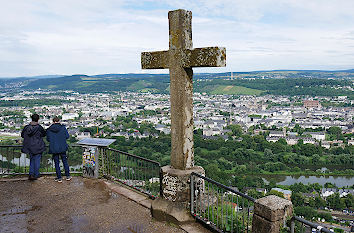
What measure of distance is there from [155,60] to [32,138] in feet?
11.2

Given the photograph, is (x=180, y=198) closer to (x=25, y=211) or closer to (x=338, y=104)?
(x=25, y=211)

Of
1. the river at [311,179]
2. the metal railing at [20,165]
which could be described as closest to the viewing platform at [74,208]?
the metal railing at [20,165]

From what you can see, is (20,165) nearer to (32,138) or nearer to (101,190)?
(32,138)

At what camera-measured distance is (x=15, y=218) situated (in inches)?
212

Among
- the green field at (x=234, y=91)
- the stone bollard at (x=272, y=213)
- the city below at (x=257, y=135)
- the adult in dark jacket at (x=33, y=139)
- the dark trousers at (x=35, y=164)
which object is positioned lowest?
the city below at (x=257, y=135)

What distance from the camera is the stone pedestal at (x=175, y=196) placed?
5.03 metres

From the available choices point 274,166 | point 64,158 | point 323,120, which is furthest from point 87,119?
point 64,158

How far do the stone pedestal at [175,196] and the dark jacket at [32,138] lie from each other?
3.24 m

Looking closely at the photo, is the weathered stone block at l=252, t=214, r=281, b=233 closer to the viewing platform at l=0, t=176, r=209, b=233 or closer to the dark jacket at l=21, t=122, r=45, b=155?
the viewing platform at l=0, t=176, r=209, b=233

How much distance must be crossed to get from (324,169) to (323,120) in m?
60.8

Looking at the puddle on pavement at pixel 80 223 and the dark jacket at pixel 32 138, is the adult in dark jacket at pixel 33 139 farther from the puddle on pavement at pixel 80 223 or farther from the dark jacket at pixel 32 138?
the puddle on pavement at pixel 80 223

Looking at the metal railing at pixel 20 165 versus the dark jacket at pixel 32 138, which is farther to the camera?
the metal railing at pixel 20 165

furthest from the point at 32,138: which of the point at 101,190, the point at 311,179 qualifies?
the point at 311,179

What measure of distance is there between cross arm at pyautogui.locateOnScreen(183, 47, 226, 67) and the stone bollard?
192 centimetres
